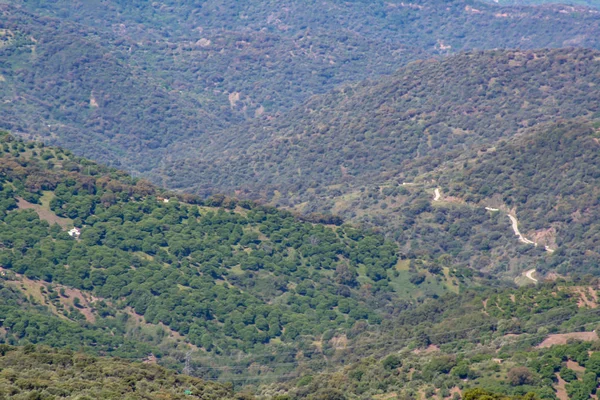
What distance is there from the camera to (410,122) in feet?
561

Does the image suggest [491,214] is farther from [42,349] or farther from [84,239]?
[42,349]

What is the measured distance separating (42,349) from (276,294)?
38380 mm

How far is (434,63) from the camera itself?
190m

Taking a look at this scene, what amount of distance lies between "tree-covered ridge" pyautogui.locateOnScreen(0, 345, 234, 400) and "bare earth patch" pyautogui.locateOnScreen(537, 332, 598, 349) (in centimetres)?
2074

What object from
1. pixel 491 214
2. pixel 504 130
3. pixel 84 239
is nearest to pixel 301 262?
pixel 84 239

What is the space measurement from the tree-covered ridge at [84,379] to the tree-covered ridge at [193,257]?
25.4m

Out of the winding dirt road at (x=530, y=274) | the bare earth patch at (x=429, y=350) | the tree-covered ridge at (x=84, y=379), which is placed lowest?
the tree-covered ridge at (x=84, y=379)

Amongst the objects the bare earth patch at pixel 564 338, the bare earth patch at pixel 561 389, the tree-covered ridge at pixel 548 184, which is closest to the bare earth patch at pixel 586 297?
the bare earth patch at pixel 564 338

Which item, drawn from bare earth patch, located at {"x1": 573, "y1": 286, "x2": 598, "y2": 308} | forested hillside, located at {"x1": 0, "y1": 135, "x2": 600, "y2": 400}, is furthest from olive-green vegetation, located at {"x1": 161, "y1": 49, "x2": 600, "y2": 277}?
bare earth patch, located at {"x1": 573, "y1": 286, "x2": 598, "y2": 308}

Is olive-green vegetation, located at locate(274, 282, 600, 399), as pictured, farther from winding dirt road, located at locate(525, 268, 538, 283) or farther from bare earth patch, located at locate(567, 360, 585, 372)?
winding dirt road, located at locate(525, 268, 538, 283)

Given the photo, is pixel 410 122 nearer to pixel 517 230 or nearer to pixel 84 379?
pixel 517 230

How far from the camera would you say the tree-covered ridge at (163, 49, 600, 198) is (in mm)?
161625

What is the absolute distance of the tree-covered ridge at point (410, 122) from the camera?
530ft

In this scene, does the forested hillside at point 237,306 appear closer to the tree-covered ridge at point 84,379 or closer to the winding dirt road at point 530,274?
the tree-covered ridge at point 84,379
